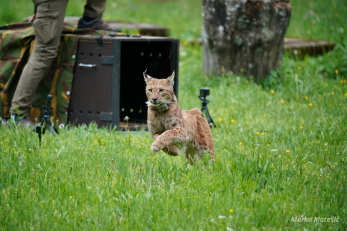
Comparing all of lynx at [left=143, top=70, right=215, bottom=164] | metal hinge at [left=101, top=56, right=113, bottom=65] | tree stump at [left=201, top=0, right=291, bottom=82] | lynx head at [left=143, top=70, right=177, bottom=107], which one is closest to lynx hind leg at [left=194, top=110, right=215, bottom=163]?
lynx at [left=143, top=70, right=215, bottom=164]

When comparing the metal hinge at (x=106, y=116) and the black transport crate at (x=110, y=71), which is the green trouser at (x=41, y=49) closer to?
the black transport crate at (x=110, y=71)

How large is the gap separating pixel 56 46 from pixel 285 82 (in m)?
3.78

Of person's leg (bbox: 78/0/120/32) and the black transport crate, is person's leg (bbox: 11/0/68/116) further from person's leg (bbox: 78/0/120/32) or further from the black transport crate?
person's leg (bbox: 78/0/120/32)

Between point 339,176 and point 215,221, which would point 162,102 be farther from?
point 339,176

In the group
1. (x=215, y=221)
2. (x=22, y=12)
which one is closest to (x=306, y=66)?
(x=215, y=221)

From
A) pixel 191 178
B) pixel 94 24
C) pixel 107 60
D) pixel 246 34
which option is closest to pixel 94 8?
pixel 94 24

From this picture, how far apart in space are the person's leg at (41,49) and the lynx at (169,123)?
194cm

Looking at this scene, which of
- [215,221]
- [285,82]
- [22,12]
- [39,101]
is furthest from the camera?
[22,12]

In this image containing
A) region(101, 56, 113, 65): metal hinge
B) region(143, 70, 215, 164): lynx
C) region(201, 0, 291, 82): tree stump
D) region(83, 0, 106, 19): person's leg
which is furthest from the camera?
region(201, 0, 291, 82): tree stump

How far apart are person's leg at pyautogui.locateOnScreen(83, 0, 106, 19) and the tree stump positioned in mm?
2224

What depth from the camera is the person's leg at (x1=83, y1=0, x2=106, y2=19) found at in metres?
5.07

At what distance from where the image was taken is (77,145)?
12.8ft

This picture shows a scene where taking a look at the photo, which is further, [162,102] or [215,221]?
[162,102]

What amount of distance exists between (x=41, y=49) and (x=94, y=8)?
99 cm
